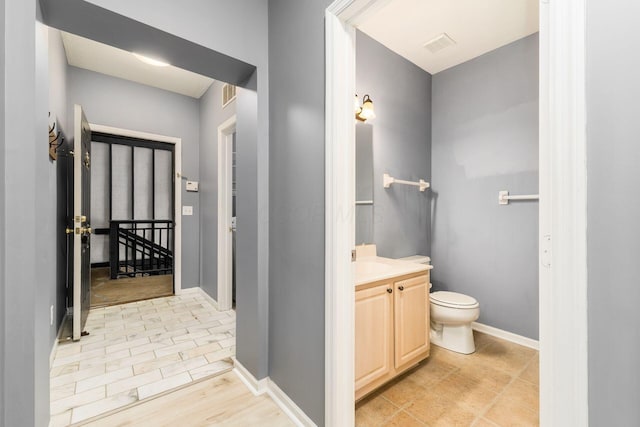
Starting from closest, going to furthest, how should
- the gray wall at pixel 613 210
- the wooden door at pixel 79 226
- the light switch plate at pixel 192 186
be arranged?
the gray wall at pixel 613 210 < the wooden door at pixel 79 226 < the light switch plate at pixel 192 186

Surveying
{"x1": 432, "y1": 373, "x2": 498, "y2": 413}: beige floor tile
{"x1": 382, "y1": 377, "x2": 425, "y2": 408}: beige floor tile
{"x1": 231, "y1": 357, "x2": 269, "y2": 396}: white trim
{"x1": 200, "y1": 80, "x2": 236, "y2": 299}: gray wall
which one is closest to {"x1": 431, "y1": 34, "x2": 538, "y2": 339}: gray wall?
{"x1": 432, "y1": 373, "x2": 498, "y2": 413}: beige floor tile

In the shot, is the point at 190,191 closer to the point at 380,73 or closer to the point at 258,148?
the point at 258,148

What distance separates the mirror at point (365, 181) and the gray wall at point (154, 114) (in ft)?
8.62

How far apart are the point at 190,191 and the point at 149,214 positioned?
2.25 metres

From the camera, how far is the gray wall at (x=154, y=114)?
11.1 feet

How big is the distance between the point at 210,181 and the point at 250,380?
8.59 ft

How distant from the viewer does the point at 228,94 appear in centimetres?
326

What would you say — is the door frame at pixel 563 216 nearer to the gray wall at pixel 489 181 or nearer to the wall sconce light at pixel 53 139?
the gray wall at pixel 489 181

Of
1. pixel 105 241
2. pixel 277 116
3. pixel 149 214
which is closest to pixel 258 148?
pixel 277 116

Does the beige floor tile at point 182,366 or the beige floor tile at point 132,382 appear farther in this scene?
the beige floor tile at point 182,366

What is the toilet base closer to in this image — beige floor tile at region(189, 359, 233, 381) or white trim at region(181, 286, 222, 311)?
beige floor tile at region(189, 359, 233, 381)

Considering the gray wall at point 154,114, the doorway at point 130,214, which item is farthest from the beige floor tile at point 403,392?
the doorway at point 130,214

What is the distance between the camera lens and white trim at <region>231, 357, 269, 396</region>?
1837mm

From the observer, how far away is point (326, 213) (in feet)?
4.63
